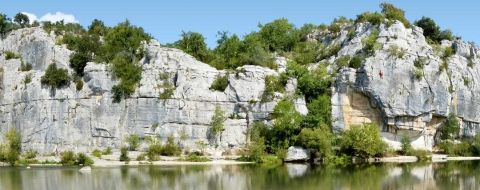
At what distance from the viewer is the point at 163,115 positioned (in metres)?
57.6

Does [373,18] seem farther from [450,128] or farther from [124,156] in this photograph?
[124,156]

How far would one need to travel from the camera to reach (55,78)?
196 feet

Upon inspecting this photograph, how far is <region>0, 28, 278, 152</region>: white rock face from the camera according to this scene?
188 feet

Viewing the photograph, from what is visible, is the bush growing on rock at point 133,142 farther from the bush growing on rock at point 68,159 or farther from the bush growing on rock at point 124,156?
the bush growing on rock at point 68,159

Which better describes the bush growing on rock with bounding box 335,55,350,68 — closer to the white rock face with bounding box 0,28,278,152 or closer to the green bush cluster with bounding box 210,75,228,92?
the white rock face with bounding box 0,28,278,152

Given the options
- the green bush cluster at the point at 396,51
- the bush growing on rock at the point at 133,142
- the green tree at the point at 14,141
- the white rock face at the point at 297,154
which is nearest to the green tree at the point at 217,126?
the bush growing on rock at the point at 133,142

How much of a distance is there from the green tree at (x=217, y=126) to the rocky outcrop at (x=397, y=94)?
10.5m

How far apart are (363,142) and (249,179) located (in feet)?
61.2

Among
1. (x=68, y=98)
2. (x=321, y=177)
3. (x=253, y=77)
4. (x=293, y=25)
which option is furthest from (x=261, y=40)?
(x=321, y=177)

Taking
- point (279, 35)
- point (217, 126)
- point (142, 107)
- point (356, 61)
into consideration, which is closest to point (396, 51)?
point (356, 61)

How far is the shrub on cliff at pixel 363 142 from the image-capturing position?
166 feet

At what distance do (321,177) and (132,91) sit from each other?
28.2 m

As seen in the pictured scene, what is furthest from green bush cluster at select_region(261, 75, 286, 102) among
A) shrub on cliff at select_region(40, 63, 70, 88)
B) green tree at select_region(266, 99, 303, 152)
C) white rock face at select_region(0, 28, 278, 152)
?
shrub on cliff at select_region(40, 63, 70, 88)

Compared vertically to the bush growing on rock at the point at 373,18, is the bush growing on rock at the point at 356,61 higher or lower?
lower
